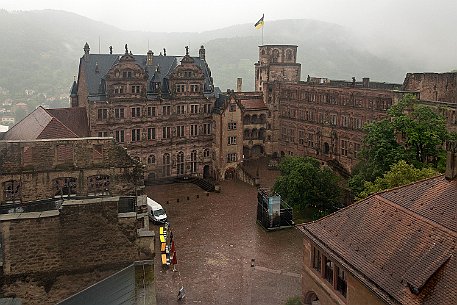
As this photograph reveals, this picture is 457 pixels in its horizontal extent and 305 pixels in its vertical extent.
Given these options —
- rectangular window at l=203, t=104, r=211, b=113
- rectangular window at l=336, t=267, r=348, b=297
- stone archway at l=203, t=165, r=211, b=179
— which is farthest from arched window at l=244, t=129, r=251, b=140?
rectangular window at l=336, t=267, r=348, b=297

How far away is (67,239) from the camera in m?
17.6

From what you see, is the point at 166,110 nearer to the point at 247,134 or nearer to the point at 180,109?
the point at 180,109

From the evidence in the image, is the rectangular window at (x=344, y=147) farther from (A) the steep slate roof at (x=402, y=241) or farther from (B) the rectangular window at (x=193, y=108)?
(A) the steep slate roof at (x=402, y=241)

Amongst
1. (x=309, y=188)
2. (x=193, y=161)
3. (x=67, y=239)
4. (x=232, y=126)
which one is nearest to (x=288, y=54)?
(x=232, y=126)

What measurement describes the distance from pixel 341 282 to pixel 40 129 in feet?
98.5

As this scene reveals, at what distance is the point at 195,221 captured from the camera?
52000 mm

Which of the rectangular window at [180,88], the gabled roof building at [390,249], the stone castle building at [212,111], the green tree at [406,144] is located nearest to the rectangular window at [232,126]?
the stone castle building at [212,111]

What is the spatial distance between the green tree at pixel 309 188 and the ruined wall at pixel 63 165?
25313mm

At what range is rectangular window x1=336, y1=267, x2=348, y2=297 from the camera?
73.8ft

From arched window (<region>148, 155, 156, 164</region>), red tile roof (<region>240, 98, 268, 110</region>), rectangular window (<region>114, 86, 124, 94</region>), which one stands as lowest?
arched window (<region>148, 155, 156, 164</region>)

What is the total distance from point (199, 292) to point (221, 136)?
124ft

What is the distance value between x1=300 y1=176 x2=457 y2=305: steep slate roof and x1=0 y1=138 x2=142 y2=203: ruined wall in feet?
36.1

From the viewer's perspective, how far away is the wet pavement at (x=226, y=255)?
3544cm

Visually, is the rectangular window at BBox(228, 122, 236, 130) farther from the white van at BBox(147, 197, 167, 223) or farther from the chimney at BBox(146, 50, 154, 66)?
the white van at BBox(147, 197, 167, 223)
